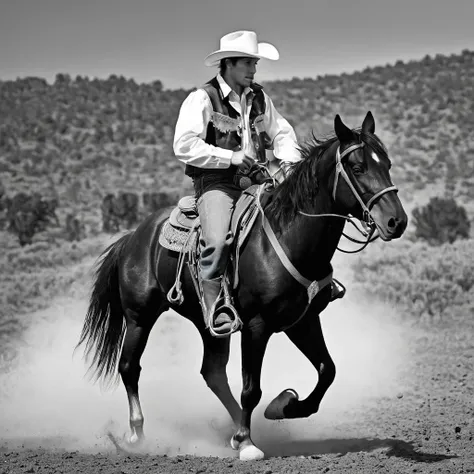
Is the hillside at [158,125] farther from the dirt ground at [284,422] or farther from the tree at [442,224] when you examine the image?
the dirt ground at [284,422]

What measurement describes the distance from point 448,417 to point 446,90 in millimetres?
40020

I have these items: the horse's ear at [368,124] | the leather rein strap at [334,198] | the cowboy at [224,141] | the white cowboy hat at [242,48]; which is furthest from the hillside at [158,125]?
the horse's ear at [368,124]

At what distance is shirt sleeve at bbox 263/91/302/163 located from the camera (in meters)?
7.06

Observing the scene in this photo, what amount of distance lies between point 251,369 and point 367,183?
5.15ft

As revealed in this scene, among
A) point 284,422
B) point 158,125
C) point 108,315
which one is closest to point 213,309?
point 108,315

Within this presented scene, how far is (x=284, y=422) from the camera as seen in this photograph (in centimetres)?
830

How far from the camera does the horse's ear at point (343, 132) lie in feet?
19.1

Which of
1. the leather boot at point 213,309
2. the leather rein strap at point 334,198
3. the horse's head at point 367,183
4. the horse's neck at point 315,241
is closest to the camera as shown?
the horse's head at point 367,183

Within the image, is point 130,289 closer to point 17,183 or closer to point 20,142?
point 17,183

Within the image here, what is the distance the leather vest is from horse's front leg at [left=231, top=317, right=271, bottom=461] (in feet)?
4.42

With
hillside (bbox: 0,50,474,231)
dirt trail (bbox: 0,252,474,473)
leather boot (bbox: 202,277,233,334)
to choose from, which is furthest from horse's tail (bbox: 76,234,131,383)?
hillside (bbox: 0,50,474,231)

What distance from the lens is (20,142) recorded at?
4322 cm

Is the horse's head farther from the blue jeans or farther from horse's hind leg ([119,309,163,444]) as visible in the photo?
horse's hind leg ([119,309,163,444])

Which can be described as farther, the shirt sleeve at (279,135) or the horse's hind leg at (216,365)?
the horse's hind leg at (216,365)
